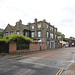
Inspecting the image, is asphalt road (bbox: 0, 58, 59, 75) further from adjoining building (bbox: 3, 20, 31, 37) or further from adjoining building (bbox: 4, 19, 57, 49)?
adjoining building (bbox: 3, 20, 31, 37)

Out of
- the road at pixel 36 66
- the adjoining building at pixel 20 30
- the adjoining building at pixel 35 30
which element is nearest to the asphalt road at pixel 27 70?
the road at pixel 36 66

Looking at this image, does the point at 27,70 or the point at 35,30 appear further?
the point at 35,30

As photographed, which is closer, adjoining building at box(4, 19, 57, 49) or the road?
the road

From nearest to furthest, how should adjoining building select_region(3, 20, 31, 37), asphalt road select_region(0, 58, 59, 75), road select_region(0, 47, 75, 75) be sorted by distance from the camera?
asphalt road select_region(0, 58, 59, 75)
road select_region(0, 47, 75, 75)
adjoining building select_region(3, 20, 31, 37)

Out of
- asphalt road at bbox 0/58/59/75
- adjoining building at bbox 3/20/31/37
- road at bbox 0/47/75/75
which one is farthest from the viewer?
adjoining building at bbox 3/20/31/37

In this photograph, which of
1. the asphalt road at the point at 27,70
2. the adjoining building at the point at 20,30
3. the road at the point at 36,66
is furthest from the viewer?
the adjoining building at the point at 20,30

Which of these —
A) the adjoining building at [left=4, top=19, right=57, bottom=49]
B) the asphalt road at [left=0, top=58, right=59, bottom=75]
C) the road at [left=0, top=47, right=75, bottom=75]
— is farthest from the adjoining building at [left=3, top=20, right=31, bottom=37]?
the asphalt road at [left=0, top=58, right=59, bottom=75]

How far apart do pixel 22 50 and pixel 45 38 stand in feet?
43.6

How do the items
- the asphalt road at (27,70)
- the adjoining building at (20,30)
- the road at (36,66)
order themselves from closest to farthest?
1. the asphalt road at (27,70)
2. the road at (36,66)
3. the adjoining building at (20,30)

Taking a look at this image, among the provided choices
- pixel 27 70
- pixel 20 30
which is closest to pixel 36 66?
pixel 27 70

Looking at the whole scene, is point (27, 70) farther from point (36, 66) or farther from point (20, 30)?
point (20, 30)

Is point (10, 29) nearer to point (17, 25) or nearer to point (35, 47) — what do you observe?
point (17, 25)

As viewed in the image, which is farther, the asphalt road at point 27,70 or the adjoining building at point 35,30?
the adjoining building at point 35,30

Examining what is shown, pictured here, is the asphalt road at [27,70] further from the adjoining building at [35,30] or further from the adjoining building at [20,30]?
the adjoining building at [20,30]
